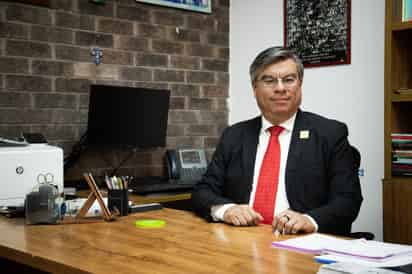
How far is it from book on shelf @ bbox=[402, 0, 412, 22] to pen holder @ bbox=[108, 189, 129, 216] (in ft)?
6.23

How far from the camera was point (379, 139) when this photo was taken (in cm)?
367

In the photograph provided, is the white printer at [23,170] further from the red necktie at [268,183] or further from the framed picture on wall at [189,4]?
the framed picture on wall at [189,4]

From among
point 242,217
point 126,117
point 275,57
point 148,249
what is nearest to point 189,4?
point 126,117

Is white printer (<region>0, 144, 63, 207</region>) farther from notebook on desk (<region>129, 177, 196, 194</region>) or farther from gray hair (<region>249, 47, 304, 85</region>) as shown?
gray hair (<region>249, 47, 304, 85</region>)

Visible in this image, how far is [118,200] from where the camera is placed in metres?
2.30

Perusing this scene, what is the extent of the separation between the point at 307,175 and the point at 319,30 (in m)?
1.89

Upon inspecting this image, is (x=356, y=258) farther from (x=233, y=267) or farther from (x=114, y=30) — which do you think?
(x=114, y=30)

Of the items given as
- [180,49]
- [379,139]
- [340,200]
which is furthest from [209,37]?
[340,200]

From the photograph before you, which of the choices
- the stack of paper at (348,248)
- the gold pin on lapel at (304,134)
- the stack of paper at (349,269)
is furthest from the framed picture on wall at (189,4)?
the stack of paper at (349,269)

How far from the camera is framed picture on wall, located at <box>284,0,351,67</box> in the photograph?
3.86m

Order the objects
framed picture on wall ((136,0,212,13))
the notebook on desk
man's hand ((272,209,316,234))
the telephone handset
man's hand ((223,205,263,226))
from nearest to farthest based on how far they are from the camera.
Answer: man's hand ((272,209,316,234)) → man's hand ((223,205,263,226)) → the notebook on desk → the telephone handset → framed picture on wall ((136,0,212,13))

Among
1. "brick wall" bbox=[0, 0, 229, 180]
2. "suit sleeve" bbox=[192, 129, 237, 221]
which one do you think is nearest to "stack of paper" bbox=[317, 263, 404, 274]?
"suit sleeve" bbox=[192, 129, 237, 221]

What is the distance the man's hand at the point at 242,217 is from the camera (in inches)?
81.6

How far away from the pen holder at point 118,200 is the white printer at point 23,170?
1.37ft
